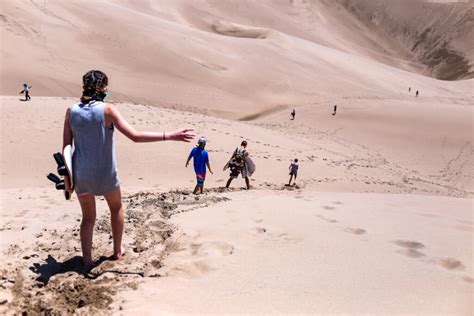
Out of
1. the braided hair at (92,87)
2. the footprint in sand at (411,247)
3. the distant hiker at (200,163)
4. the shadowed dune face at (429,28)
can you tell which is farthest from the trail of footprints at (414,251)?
the shadowed dune face at (429,28)

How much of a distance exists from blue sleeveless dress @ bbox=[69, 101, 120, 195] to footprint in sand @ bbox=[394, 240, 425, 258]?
8.48 ft

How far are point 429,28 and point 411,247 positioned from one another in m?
74.4

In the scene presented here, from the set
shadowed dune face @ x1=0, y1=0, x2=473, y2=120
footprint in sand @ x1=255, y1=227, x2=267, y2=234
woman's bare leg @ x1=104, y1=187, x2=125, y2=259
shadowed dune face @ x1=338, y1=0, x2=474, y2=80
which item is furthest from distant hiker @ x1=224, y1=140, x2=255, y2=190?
shadowed dune face @ x1=338, y1=0, x2=474, y2=80


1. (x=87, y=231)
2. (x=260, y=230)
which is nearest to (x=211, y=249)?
(x=260, y=230)

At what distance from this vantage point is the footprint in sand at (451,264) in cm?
338

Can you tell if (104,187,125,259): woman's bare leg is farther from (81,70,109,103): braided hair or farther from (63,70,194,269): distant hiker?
(81,70,109,103): braided hair

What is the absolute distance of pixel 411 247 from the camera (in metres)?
3.87

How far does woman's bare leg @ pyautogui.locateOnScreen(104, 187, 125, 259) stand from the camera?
3646mm

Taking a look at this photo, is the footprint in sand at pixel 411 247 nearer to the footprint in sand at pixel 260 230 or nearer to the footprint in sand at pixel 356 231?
the footprint in sand at pixel 356 231

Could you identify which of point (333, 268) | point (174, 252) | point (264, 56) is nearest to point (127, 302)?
point (174, 252)

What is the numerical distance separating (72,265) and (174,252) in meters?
0.86

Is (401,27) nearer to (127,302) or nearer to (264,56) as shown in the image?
(264,56)

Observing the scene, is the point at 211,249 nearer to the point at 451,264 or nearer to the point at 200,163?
the point at 451,264

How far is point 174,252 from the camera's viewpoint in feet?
12.7
